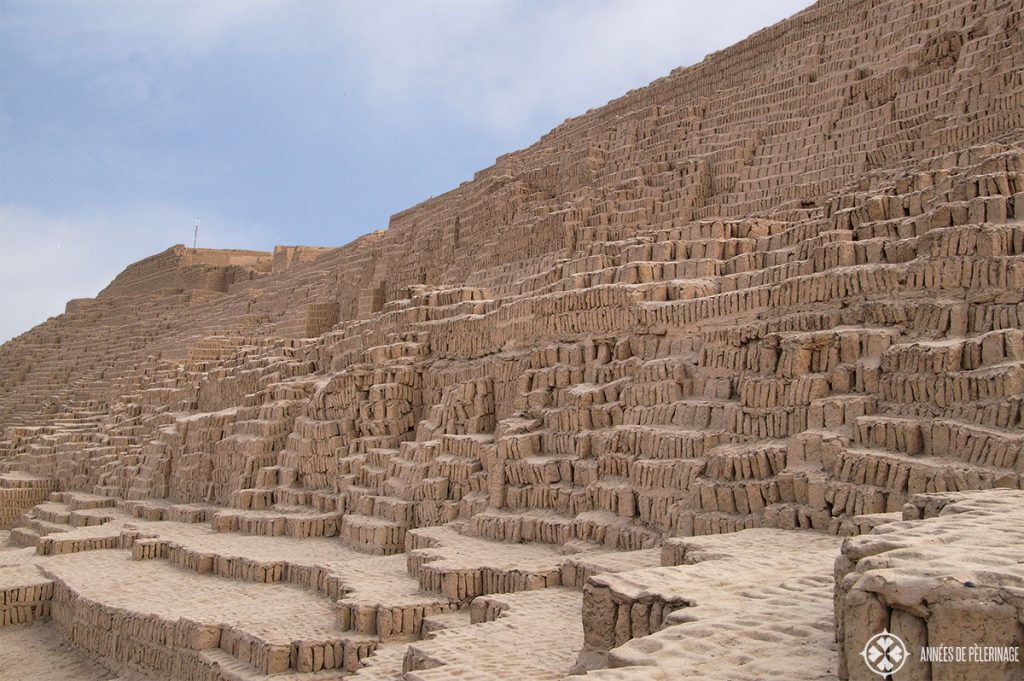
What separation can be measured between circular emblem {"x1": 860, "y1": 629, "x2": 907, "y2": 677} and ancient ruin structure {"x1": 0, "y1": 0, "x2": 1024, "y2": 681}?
0.01 meters

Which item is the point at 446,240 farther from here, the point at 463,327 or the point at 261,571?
the point at 261,571

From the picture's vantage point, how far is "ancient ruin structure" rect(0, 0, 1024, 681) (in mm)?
4770

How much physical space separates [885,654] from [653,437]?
→ 5452 millimetres

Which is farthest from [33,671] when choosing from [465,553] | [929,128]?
[929,128]

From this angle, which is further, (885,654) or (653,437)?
(653,437)

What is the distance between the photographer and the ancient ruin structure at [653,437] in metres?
4.77

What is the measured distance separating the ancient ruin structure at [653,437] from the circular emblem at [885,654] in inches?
0.4

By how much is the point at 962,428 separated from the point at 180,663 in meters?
6.85

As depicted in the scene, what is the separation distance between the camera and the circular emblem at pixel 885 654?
3.10 meters

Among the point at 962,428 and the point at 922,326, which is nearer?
the point at 962,428

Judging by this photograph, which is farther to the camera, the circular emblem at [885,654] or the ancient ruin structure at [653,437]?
the ancient ruin structure at [653,437]

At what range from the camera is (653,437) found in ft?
28.1

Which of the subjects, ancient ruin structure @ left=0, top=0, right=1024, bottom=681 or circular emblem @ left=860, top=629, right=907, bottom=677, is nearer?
circular emblem @ left=860, top=629, right=907, bottom=677

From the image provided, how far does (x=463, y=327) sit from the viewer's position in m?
13.1
